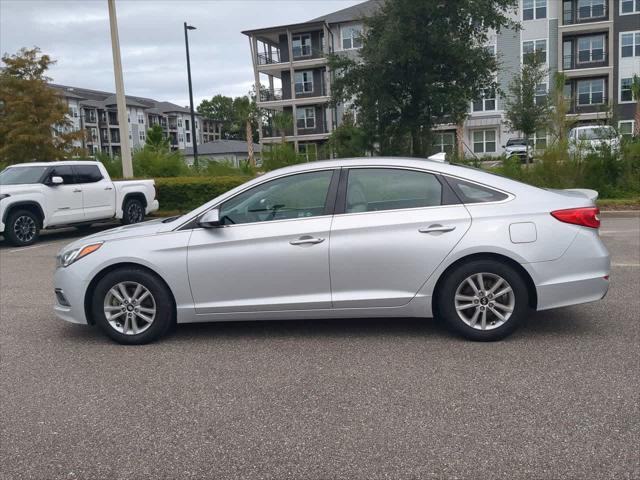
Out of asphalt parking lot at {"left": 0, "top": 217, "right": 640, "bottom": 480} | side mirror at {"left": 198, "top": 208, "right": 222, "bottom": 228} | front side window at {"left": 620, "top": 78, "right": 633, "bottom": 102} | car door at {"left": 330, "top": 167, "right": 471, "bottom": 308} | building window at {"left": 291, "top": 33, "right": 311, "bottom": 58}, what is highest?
building window at {"left": 291, "top": 33, "right": 311, "bottom": 58}

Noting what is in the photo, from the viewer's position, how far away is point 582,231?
5168 mm

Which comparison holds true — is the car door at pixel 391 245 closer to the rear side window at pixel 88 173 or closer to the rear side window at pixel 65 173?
the rear side window at pixel 65 173

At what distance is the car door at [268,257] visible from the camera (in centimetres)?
522

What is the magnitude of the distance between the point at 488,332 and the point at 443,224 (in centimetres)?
99

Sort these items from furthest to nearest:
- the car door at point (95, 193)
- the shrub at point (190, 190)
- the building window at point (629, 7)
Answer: the building window at point (629, 7) → the shrub at point (190, 190) → the car door at point (95, 193)

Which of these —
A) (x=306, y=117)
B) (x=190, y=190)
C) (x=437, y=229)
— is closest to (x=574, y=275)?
(x=437, y=229)

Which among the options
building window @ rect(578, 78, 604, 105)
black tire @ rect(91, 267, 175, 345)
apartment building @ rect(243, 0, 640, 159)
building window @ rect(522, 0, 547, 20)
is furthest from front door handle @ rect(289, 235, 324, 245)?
building window @ rect(578, 78, 604, 105)

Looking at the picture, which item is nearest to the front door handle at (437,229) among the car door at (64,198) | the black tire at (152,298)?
the black tire at (152,298)

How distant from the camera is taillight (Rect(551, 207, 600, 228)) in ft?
16.9

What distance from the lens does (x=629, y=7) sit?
46.5m

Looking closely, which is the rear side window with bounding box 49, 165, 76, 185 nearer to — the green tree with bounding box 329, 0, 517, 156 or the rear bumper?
the green tree with bounding box 329, 0, 517, 156

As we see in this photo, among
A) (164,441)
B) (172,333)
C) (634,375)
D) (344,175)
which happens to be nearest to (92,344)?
(172,333)

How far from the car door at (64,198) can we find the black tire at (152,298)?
352 inches

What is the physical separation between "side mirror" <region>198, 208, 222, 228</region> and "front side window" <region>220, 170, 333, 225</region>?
96mm
